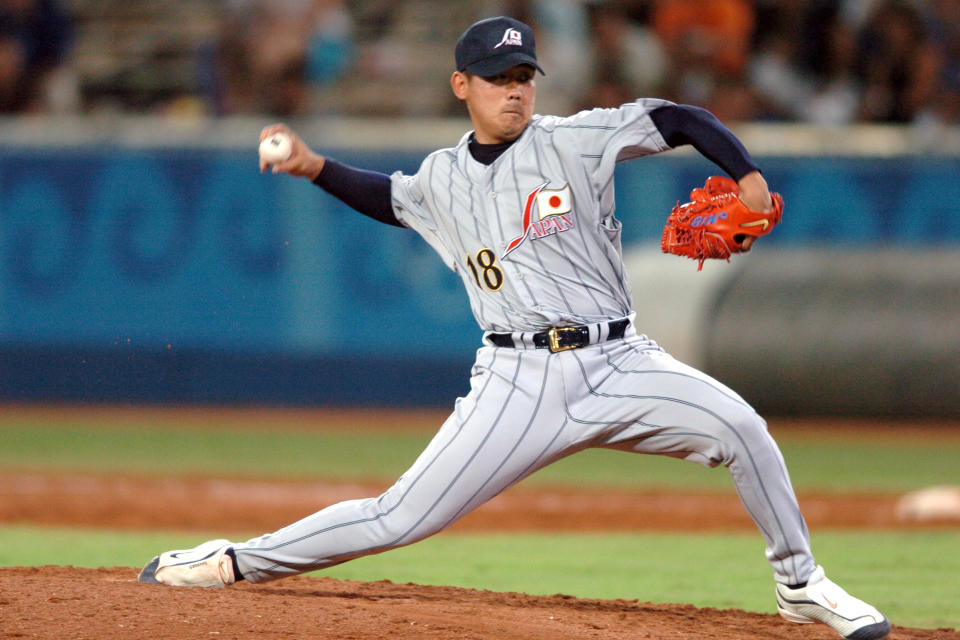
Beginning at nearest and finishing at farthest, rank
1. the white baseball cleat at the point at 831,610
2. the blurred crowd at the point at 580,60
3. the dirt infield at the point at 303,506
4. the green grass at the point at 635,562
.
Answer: the white baseball cleat at the point at 831,610
the green grass at the point at 635,562
the dirt infield at the point at 303,506
the blurred crowd at the point at 580,60

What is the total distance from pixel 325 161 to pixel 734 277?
656 cm

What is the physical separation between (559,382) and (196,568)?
128cm

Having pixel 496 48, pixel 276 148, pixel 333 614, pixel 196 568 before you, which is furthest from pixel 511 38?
pixel 196 568

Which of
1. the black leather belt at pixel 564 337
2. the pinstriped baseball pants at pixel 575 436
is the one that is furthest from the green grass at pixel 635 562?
the black leather belt at pixel 564 337

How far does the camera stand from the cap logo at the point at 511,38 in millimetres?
3869

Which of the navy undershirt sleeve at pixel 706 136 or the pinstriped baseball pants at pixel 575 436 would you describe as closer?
the navy undershirt sleeve at pixel 706 136

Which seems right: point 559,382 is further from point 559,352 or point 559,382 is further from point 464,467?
point 464,467

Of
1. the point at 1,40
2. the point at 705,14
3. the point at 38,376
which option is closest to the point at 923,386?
the point at 705,14

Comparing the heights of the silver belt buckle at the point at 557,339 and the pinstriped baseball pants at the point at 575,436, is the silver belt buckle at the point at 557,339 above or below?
above

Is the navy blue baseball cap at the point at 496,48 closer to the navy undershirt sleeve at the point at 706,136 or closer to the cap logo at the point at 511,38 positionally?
the cap logo at the point at 511,38

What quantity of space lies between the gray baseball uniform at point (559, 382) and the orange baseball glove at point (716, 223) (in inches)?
7.6

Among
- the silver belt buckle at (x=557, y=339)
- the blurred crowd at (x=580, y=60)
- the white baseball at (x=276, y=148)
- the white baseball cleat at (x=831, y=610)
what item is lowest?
the white baseball cleat at (x=831, y=610)

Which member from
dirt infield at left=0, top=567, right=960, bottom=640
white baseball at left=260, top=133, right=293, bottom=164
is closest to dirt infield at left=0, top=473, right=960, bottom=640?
dirt infield at left=0, top=567, right=960, bottom=640

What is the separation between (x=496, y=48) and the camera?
3863 millimetres
